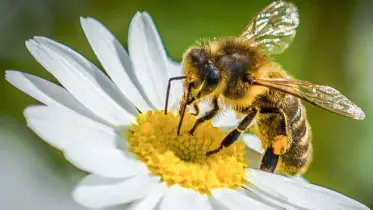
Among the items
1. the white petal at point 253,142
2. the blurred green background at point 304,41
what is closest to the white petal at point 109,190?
the white petal at point 253,142

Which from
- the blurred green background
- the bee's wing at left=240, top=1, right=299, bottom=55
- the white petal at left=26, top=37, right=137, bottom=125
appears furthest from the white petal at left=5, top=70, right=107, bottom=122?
the blurred green background

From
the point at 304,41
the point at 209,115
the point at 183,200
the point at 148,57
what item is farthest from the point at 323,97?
the point at 304,41

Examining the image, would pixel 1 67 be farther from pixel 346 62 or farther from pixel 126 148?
pixel 346 62

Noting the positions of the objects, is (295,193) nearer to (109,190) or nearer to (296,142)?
(296,142)

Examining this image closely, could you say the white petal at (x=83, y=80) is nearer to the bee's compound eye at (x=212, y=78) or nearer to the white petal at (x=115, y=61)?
the white petal at (x=115, y=61)

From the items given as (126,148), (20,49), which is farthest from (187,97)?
(20,49)

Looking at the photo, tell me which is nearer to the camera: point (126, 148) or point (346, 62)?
point (126, 148)

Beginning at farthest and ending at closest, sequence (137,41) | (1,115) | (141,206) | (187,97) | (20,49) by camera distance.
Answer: (20,49) → (1,115) → (137,41) → (187,97) → (141,206)

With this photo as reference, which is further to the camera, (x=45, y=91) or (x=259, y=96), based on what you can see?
(x=259, y=96)
